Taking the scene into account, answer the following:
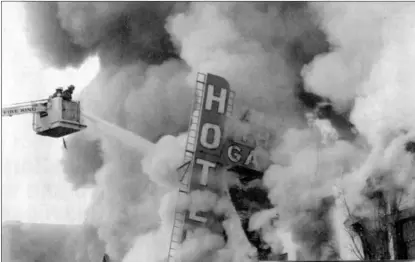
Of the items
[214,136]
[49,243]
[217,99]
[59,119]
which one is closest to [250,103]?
[217,99]

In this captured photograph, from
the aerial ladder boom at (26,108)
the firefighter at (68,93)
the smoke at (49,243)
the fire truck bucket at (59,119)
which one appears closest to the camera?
the fire truck bucket at (59,119)

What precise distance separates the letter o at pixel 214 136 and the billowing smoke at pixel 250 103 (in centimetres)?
20

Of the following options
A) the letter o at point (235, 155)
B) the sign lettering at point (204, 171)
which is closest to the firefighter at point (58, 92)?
the sign lettering at point (204, 171)

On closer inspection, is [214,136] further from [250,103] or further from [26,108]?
[26,108]

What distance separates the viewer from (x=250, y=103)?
9391mm

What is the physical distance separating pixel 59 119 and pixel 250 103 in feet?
8.40

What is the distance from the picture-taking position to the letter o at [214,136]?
9.20 meters

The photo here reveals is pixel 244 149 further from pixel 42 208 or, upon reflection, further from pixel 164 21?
pixel 42 208

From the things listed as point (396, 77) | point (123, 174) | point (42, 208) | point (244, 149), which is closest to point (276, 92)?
point (244, 149)

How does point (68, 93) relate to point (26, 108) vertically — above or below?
above

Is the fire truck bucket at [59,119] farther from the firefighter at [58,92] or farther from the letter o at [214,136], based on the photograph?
the letter o at [214,136]

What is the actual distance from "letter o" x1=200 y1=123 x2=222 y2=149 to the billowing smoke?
198mm

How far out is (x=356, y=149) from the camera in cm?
928

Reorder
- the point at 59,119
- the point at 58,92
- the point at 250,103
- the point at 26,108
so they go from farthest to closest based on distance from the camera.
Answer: the point at 250,103
the point at 26,108
the point at 58,92
the point at 59,119
